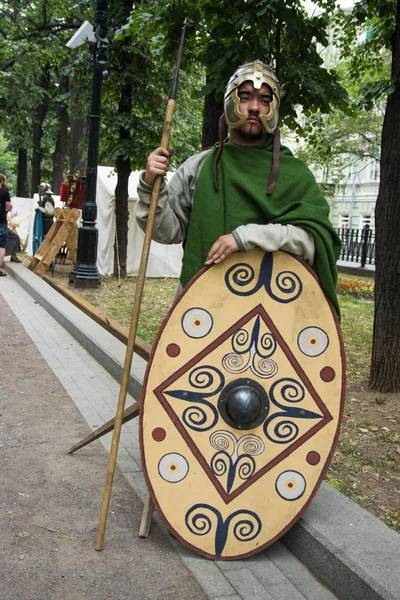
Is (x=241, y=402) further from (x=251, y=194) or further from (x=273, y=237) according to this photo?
(x=251, y=194)

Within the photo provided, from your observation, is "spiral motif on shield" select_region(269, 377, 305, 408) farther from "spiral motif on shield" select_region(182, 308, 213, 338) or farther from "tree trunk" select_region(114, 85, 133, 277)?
"tree trunk" select_region(114, 85, 133, 277)

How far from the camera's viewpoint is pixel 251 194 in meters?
2.82

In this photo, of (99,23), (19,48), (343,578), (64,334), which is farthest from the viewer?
(19,48)

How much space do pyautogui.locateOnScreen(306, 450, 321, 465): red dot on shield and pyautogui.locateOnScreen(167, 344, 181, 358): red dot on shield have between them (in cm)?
73

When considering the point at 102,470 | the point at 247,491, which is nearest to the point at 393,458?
the point at 247,491

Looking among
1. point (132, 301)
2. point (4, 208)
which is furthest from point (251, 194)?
point (4, 208)

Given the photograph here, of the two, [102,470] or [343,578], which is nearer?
[343,578]

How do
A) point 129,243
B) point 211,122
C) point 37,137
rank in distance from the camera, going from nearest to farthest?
point 211,122, point 129,243, point 37,137

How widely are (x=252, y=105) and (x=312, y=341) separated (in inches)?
41.9

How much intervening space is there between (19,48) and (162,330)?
1574 centimetres

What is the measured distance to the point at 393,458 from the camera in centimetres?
392

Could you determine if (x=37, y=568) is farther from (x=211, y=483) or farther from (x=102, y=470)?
(x=102, y=470)

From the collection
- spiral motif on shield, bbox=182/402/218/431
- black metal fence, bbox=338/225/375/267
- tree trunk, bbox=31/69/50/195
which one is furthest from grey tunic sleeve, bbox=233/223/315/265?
tree trunk, bbox=31/69/50/195

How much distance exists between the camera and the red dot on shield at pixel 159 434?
2.76m
